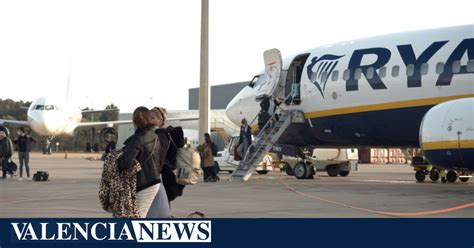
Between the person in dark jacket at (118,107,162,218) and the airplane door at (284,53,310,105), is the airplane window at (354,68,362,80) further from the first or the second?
the person in dark jacket at (118,107,162,218)

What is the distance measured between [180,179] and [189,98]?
83.2 metres

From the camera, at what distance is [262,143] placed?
25.7 m

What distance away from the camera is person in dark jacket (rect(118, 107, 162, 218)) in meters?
7.99

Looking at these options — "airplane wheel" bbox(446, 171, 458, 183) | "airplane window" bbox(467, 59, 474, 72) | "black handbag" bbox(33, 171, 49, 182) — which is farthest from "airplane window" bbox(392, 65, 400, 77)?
"black handbag" bbox(33, 171, 49, 182)

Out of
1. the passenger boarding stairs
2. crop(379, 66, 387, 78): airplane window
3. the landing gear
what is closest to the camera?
crop(379, 66, 387, 78): airplane window

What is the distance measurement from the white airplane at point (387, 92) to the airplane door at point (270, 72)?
0.03m

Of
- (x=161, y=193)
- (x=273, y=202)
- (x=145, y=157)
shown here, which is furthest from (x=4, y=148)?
(x=145, y=157)

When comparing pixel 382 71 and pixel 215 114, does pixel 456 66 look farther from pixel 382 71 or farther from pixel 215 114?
pixel 215 114

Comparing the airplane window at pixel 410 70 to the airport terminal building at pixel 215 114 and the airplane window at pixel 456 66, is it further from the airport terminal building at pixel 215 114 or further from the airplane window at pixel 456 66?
the airport terminal building at pixel 215 114

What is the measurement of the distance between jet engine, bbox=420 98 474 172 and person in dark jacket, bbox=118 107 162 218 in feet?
33.5

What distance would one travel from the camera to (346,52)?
24172 mm

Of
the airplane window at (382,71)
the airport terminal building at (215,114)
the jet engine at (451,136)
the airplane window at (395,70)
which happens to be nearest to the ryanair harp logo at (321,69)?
the airplane window at (382,71)

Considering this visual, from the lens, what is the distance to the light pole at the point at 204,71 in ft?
106

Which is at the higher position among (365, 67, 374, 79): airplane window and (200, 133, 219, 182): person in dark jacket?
(365, 67, 374, 79): airplane window
